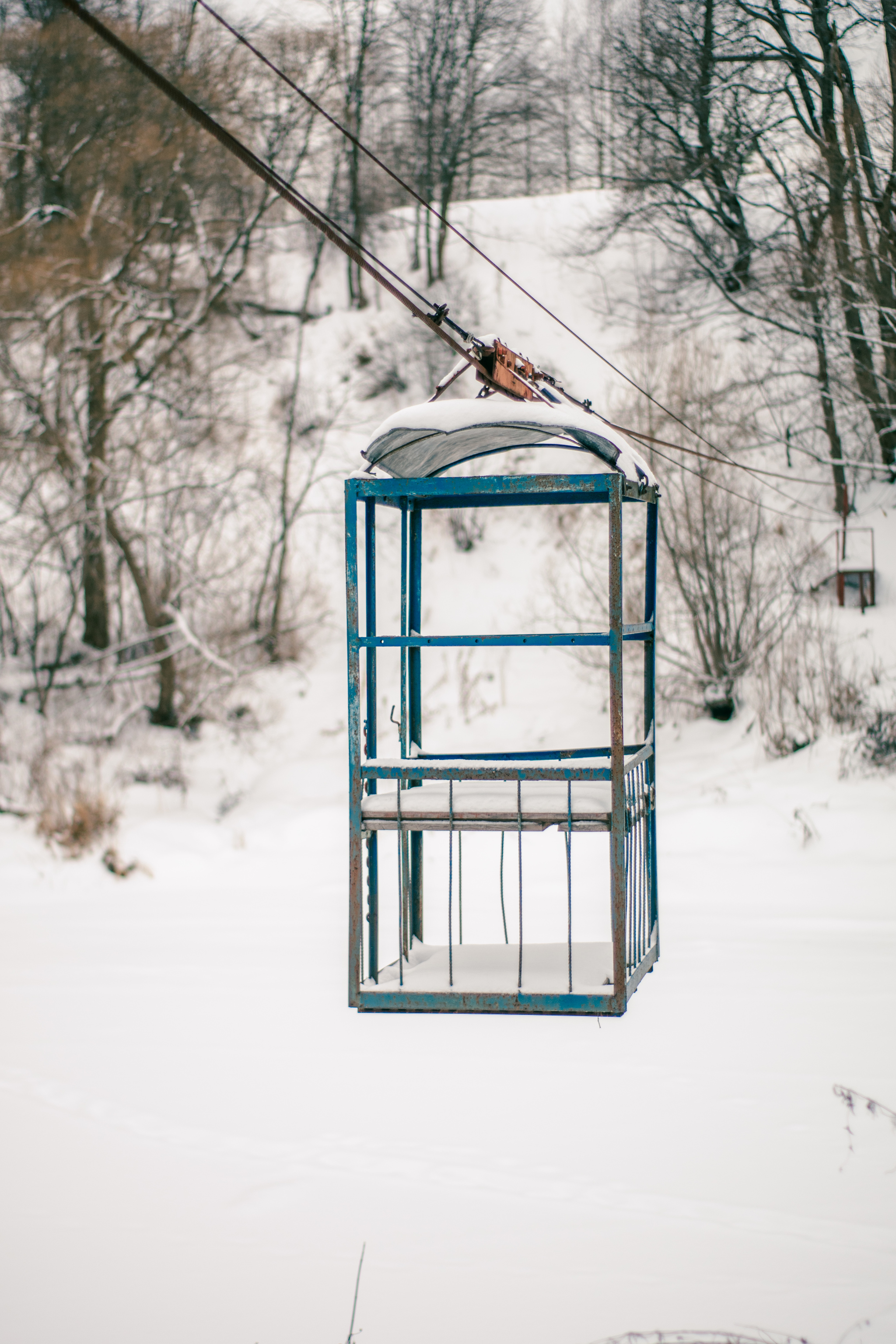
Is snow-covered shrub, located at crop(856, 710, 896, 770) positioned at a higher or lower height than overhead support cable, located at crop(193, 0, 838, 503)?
lower

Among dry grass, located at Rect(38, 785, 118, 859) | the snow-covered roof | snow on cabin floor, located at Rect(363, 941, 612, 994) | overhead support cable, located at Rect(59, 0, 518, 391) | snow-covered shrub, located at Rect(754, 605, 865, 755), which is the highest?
overhead support cable, located at Rect(59, 0, 518, 391)

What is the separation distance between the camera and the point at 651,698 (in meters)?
5.04

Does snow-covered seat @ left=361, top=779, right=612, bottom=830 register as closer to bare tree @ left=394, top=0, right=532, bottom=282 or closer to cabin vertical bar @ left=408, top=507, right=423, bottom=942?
cabin vertical bar @ left=408, top=507, right=423, bottom=942

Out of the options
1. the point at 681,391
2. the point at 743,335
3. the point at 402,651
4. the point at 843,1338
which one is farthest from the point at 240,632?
the point at 843,1338

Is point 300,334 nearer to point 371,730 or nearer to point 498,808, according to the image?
point 371,730

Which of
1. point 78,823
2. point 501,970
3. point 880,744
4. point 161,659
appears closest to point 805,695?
point 880,744

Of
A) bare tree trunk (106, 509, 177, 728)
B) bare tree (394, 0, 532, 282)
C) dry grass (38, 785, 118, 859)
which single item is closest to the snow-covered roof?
dry grass (38, 785, 118, 859)

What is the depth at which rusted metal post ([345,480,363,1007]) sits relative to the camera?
4.13 metres

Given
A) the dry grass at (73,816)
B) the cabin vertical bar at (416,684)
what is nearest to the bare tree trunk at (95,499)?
the dry grass at (73,816)

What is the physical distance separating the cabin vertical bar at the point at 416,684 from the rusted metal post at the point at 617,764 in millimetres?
1273

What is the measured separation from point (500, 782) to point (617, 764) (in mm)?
468

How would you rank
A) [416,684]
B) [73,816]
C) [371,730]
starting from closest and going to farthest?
1. [371,730]
2. [416,684]
3. [73,816]

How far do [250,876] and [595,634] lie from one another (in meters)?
6.51

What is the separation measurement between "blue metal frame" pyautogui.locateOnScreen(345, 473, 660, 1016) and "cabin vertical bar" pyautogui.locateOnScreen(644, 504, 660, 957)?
0.01 meters
